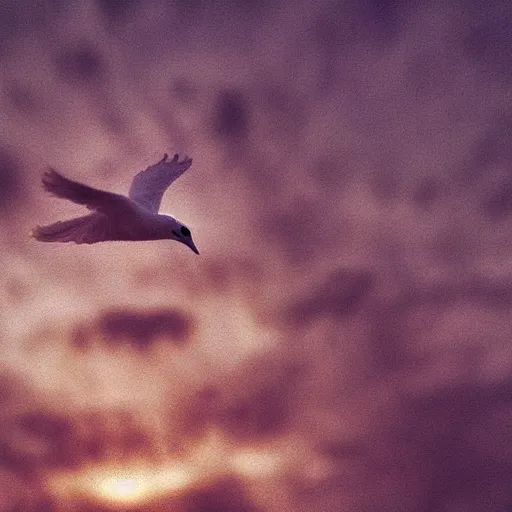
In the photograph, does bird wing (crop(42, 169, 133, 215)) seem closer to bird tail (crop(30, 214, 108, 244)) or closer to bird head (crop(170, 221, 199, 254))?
bird tail (crop(30, 214, 108, 244))

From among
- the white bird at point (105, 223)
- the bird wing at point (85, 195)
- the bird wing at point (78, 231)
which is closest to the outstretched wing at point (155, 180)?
the white bird at point (105, 223)

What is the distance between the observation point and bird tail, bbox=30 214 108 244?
19.9 metres

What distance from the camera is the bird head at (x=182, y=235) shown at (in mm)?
20953

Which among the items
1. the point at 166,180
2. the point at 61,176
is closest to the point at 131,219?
the point at 61,176

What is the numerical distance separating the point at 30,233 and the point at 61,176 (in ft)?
13.8

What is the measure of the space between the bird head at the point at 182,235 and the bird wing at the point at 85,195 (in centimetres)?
202

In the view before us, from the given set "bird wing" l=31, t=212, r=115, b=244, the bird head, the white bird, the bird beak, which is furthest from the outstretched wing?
"bird wing" l=31, t=212, r=115, b=244

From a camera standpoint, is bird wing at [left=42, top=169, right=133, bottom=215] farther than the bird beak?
No

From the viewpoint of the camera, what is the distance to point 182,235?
832 inches

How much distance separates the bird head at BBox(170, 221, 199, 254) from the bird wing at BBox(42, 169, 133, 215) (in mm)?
2018

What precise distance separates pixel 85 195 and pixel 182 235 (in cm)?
447

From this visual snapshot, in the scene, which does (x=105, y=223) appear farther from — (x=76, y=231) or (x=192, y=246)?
(x=192, y=246)

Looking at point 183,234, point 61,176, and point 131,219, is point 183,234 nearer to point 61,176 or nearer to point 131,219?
point 131,219

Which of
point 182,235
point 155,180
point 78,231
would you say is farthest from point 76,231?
point 155,180
